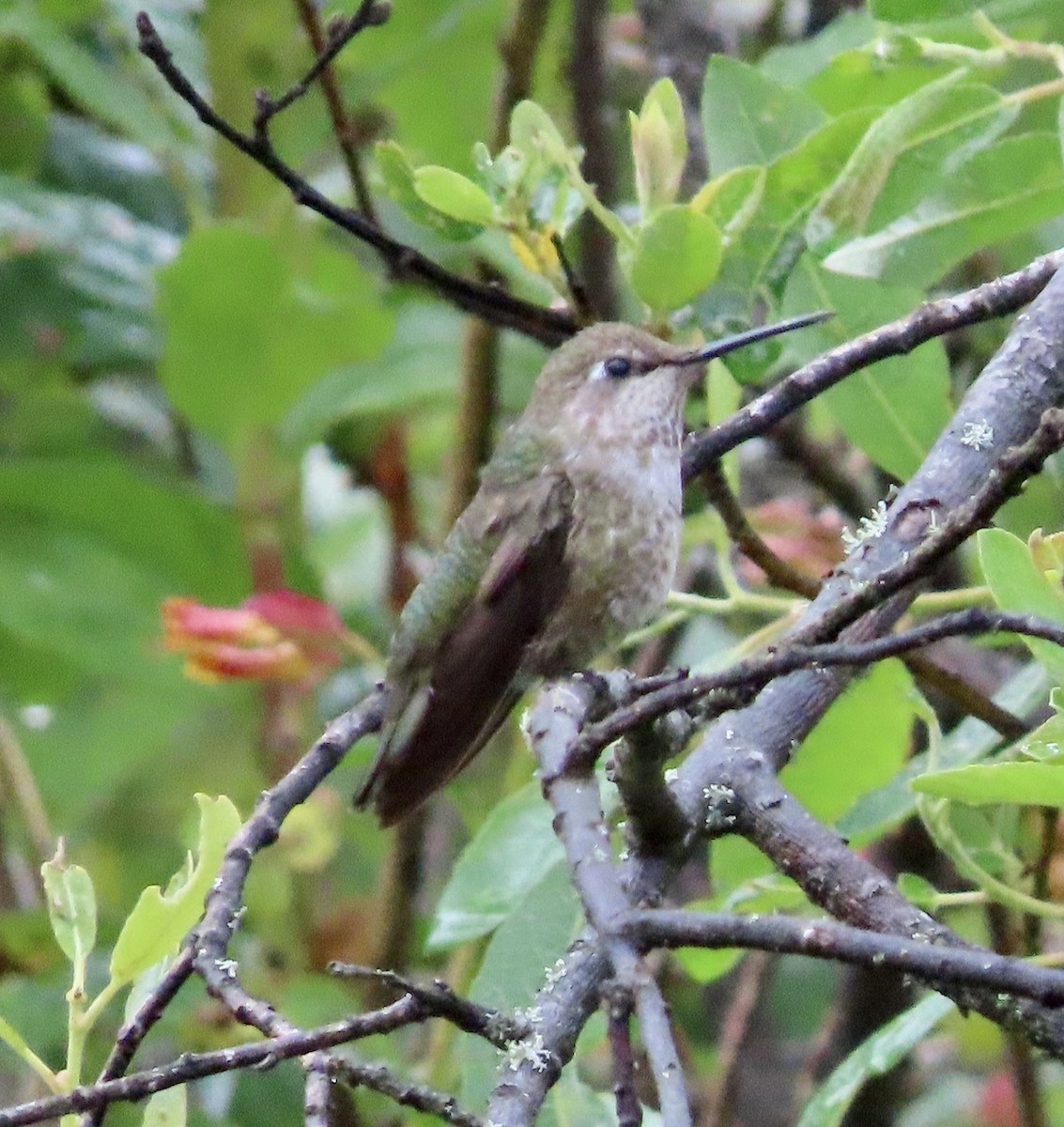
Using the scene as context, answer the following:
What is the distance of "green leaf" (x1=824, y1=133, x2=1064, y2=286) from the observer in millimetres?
1940

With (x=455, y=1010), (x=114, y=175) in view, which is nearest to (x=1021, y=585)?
(x=455, y=1010)

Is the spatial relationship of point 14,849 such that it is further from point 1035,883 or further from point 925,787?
point 925,787

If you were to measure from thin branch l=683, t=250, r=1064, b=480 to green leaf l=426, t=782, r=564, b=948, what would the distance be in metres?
0.60

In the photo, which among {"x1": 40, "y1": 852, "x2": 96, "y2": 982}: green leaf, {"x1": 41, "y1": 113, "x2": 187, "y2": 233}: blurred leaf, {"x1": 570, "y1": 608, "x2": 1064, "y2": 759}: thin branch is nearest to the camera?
{"x1": 570, "y1": 608, "x2": 1064, "y2": 759}: thin branch

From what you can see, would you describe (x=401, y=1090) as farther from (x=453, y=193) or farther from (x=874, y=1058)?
(x=453, y=193)

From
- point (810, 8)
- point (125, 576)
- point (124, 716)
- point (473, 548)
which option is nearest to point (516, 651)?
point (473, 548)

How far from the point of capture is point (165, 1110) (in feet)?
4.46

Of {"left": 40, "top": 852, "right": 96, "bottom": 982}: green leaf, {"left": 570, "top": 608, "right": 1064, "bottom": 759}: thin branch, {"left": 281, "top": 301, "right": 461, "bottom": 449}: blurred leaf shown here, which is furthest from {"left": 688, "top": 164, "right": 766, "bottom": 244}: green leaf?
{"left": 281, "top": 301, "right": 461, "bottom": 449}: blurred leaf

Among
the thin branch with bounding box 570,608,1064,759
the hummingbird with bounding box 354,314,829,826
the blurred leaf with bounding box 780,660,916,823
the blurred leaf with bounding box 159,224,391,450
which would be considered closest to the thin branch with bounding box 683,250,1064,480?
the hummingbird with bounding box 354,314,829,826

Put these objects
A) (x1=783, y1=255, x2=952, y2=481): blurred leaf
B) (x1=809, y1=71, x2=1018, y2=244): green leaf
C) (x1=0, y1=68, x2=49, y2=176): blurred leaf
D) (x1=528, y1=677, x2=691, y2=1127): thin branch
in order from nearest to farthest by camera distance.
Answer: (x1=528, y1=677, x2=691, y2=1127): thin branch
(x1=809, y1=71, x2=1018, y2=244): green leaf
(x1=783, y1=255, x2=952, y2=481): blurred leaf
(x1=0, y1=68, x2=49, y2=176): blurred leaf

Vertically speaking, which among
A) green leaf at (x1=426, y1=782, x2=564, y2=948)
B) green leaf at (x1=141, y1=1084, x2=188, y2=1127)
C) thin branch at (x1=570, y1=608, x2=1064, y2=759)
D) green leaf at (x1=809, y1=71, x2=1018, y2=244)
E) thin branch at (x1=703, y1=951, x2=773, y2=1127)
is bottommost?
thin branch at (x1=703, y1=951, x2=773, y2=1127)

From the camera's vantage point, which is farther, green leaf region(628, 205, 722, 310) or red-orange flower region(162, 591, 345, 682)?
red-orange flower region(162, 591, 345, 682)

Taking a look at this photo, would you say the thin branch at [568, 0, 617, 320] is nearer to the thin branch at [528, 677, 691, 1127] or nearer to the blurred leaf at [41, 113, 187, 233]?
the blurred leaf at [41, 113, 187, 233]

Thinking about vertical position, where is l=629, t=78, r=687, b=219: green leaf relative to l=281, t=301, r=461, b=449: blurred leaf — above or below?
above
